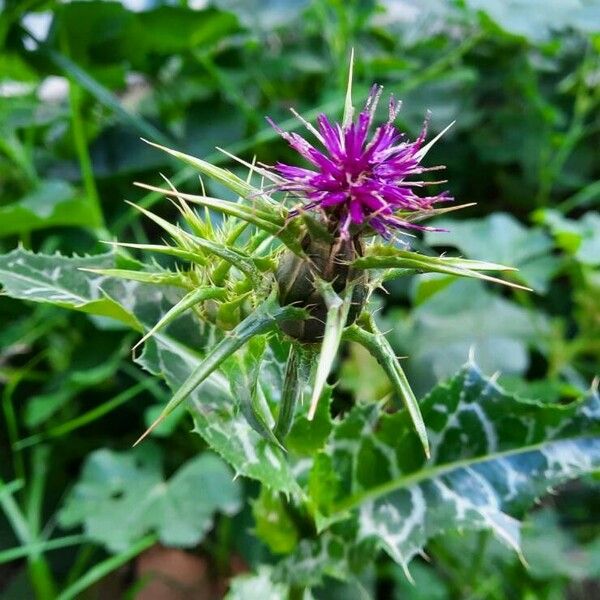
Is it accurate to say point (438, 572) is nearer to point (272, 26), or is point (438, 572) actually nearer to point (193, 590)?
point (193, 590)

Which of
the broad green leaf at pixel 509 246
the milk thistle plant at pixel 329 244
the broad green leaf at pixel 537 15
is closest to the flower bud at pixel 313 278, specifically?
the milk thistle plant at pixel 329 244

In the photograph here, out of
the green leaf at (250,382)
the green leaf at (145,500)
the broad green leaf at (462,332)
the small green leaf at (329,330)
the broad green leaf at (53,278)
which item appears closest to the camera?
the small green leaf at (329,330)

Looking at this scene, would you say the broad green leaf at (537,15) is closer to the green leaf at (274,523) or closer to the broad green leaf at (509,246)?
the broad green leaf at (509,246)

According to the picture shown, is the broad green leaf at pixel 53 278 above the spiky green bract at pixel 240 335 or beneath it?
above

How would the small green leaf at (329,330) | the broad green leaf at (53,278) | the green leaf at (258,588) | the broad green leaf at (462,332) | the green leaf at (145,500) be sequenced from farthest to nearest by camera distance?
1. the broad green leaf at (462,332)
2. the green leaf at (145,500)
3. the green leaf at (258,588)
4. the broad green leaf at (53,278)
5. the small green leaf at (329,330)

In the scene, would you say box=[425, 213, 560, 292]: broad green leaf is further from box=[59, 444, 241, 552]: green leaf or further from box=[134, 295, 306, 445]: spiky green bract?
box=[134, 295, 306, 445]: spiky green bract

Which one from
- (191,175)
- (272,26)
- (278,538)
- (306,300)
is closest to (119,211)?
(191,175)

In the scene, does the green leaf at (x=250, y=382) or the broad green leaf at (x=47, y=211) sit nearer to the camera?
the green leaf at (x=250, y=382)

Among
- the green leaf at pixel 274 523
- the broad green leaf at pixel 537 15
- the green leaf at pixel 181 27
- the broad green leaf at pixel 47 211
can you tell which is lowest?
the green leaf at pixel 274 523
